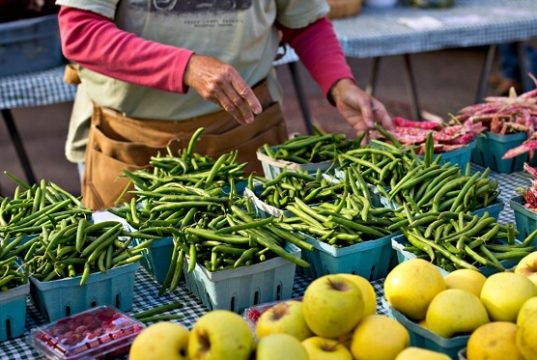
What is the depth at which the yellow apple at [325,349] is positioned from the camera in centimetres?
174

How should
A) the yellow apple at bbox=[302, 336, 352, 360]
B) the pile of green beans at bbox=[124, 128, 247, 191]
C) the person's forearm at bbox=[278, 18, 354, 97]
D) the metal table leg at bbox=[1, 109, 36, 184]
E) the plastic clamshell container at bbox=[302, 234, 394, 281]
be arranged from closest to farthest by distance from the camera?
the yellow apple at bbox=[302, 336, 352, 360] → the plastic clamshell container at bbox=[302, 234, 394, 281] → the pile of green beans at bbox=[124, 128, 247, 191] → the person's forearm at bbox=[278, 18, 354, 97] → the metal table leg at bbox=[1, 109, 36, 184]

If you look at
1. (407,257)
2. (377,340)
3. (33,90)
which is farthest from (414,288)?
(33,90)

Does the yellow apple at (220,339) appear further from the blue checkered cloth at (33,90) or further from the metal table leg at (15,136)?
the metal table leg at (15,136)

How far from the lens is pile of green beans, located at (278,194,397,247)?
2.44 metres

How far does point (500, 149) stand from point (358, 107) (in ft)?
2.01

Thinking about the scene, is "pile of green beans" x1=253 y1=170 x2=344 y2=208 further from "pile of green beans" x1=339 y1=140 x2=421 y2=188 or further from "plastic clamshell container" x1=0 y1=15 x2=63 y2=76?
"plastic clamshell container" x1=0 y1=15 x2=63 y2=76

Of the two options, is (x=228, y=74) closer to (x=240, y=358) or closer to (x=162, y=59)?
(x=162, y=59)

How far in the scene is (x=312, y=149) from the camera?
3.29 meters

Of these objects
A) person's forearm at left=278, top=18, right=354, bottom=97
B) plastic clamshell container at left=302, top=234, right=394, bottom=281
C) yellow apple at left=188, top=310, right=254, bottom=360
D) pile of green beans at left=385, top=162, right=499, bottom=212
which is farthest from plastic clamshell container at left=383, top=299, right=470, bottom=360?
person's forearm at left=278, top=18, right=354, bottom=97

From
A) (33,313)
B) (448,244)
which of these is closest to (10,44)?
(33,313)

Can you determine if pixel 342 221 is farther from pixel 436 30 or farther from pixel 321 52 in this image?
pixel 436 30

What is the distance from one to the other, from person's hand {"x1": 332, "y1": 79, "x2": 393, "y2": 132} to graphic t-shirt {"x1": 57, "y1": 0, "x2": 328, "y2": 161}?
1.15ft

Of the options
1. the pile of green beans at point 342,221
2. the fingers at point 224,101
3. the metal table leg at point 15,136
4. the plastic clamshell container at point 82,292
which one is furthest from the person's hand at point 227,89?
the metal table leg at point 15,136

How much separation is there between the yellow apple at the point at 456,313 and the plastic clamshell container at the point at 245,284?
518 mm
